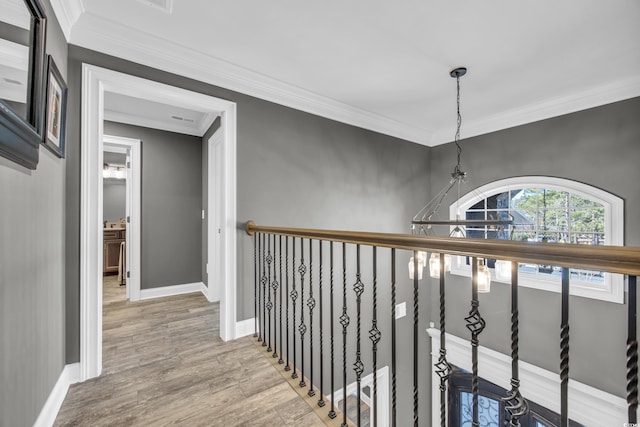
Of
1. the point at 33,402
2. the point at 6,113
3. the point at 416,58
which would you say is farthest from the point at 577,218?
the point at 33,402

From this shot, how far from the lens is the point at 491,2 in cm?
165

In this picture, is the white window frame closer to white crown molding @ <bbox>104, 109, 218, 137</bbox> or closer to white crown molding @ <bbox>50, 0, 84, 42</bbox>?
white crown molding @ <bbox>104, 109, 218, 137</bbox>

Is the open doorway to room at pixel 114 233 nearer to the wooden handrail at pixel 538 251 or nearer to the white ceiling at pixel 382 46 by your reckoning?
the white ceiling at pixel 382 46

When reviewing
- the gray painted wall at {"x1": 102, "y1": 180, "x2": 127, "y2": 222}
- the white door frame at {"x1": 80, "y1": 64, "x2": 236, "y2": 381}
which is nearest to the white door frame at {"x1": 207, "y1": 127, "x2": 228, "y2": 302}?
the white door frame at {"x1": 80, "y1": 64, "x2": 236, "y2": 381}

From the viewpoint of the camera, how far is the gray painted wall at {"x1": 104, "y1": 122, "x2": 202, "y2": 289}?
3.49 m

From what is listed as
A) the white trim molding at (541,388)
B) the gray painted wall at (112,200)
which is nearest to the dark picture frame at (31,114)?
the white trim molding at (541,388)

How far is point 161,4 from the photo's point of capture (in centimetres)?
168

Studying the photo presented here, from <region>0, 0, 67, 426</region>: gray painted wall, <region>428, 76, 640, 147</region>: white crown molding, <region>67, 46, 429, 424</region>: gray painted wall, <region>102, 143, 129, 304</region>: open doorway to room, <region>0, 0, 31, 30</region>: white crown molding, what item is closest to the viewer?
<region>0, 0, 31, 30</region>: white crown molding

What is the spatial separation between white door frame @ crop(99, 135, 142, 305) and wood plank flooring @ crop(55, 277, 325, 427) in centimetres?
87

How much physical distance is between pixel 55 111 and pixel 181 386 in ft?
5.82

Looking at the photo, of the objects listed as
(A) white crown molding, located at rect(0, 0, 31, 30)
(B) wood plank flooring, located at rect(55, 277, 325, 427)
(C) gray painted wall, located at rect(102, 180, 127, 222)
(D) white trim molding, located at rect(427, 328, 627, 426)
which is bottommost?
(D) white trim molding, located at rect(427, 328, 627, 426)

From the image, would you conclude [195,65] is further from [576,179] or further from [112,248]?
[112,248]

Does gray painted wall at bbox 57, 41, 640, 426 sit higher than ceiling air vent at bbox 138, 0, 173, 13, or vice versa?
ceiling air vent at bbox 138, 0, 173, 13

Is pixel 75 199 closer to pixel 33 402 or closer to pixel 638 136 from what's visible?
pixel 33 402
